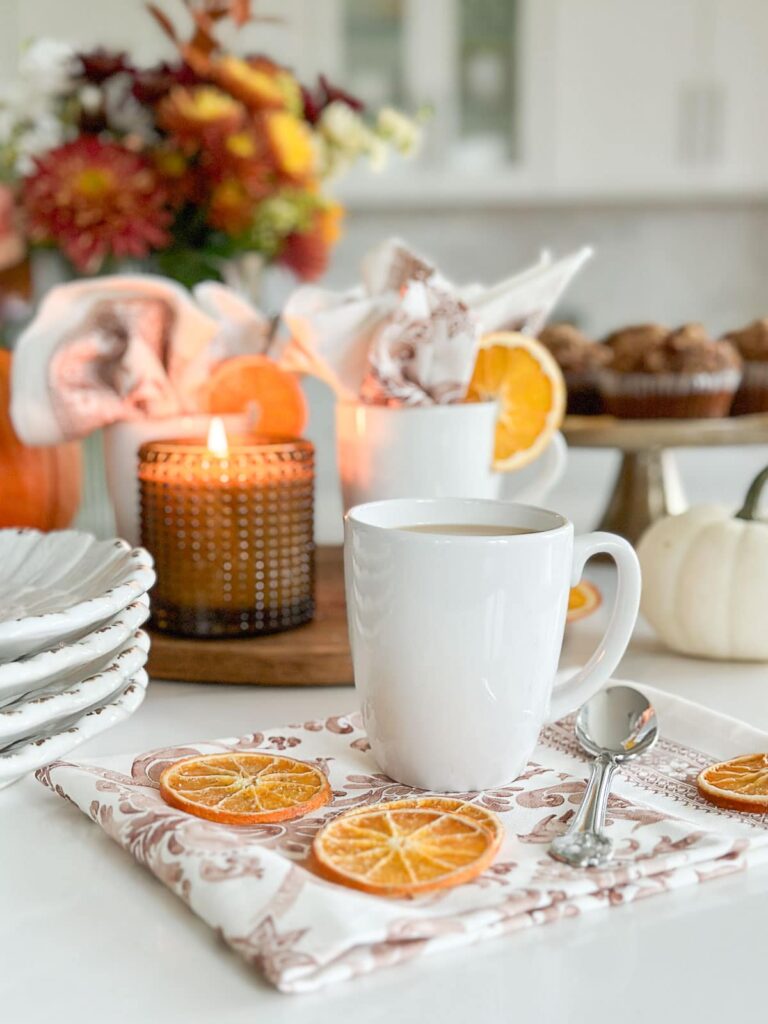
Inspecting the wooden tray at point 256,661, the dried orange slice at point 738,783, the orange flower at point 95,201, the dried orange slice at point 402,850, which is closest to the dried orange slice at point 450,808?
the dried orange slice at point 402,850

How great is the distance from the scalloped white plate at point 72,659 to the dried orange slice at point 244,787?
0.23ft

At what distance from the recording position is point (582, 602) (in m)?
1.00

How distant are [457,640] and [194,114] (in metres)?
0.84

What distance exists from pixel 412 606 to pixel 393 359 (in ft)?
1.09

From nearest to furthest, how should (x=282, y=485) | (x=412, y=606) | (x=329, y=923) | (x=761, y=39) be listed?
(x=329, y=923) < (x=412, y=606) < (x=282, y=485) < (x=761, y=39)

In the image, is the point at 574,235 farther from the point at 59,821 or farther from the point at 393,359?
the point at 59,821

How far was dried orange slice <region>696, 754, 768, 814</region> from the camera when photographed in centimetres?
60

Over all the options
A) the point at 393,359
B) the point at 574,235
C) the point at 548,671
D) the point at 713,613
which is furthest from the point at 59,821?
the point at 574,235

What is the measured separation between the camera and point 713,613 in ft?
3.07

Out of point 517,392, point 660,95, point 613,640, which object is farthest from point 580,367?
point 660,95

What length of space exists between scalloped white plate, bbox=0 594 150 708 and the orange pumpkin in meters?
0.44

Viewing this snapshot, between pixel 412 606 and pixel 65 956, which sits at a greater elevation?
pixel 412 606

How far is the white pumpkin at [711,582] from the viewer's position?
3.04 feet

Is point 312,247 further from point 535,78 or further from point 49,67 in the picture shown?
point 535,78
